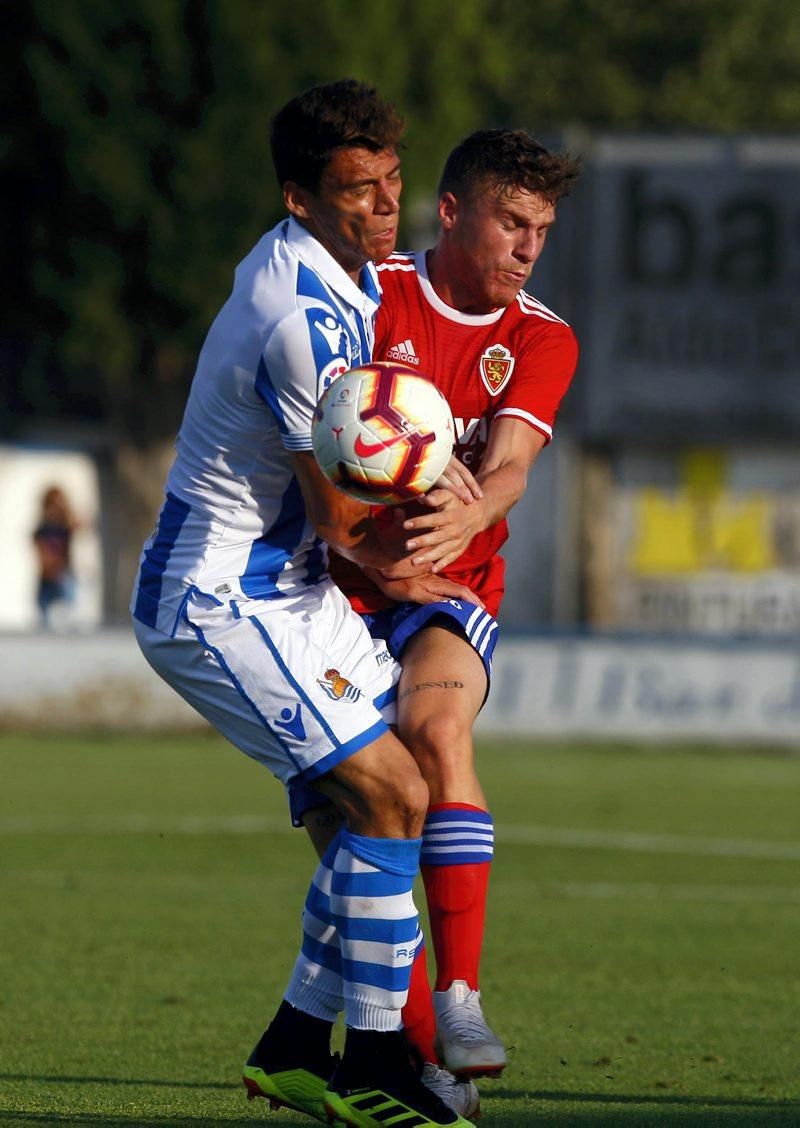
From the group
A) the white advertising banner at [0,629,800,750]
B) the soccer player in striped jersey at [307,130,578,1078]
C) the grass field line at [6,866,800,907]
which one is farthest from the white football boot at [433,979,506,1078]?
the white advertising banner at [0,629,800,750]

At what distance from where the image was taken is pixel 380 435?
211 inches

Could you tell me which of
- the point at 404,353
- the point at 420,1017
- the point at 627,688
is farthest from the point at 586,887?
the point at 627,688

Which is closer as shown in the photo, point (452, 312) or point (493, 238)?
point (493, 238)

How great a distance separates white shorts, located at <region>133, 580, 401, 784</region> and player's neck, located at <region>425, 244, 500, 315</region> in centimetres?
109

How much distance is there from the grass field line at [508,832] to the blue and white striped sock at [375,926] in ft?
23.6

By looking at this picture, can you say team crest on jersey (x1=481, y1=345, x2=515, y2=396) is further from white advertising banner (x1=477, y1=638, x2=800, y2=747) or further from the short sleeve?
white advertising banner (x1=477, y1=638, x2=800, y2=747)

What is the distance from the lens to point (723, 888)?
37.6 ft

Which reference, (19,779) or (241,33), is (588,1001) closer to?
(19,779)

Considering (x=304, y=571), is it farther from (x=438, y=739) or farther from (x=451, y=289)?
(x=451, y=289)

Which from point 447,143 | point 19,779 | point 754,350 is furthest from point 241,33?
point 19,779

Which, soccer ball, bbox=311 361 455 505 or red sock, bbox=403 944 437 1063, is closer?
soccer ball, bbox=311 361 455 505

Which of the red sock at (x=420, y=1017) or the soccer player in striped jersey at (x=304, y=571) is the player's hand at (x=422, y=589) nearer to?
the soccer player in striped jersey at (x=304, y=571)

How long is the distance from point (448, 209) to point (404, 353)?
0.42 meters

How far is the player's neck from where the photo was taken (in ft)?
20.9
